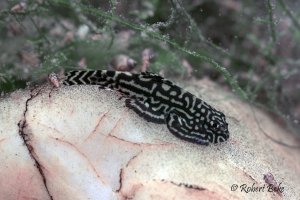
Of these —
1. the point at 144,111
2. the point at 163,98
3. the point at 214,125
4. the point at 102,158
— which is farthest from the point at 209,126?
the point at 102,158

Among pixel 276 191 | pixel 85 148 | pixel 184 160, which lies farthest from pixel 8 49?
pixel 276 191

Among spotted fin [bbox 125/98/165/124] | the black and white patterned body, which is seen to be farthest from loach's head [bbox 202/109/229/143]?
spotted fin [bbox 125/98/165/124]

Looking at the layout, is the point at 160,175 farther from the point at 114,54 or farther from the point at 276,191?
the point at 114,54

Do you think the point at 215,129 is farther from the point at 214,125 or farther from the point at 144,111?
the point at 144,111

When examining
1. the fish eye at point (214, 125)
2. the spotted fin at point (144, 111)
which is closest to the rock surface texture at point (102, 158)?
the spotted fin at point (144, 111)

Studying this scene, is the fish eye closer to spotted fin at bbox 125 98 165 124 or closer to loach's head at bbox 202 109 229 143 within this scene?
loach's head at bbox 202 109 229 143

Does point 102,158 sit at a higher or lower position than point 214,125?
lower

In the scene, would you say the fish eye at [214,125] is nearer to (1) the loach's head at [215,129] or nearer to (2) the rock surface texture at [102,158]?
(1) the loach's head at [215,129]

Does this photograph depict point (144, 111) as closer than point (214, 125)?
Yes
